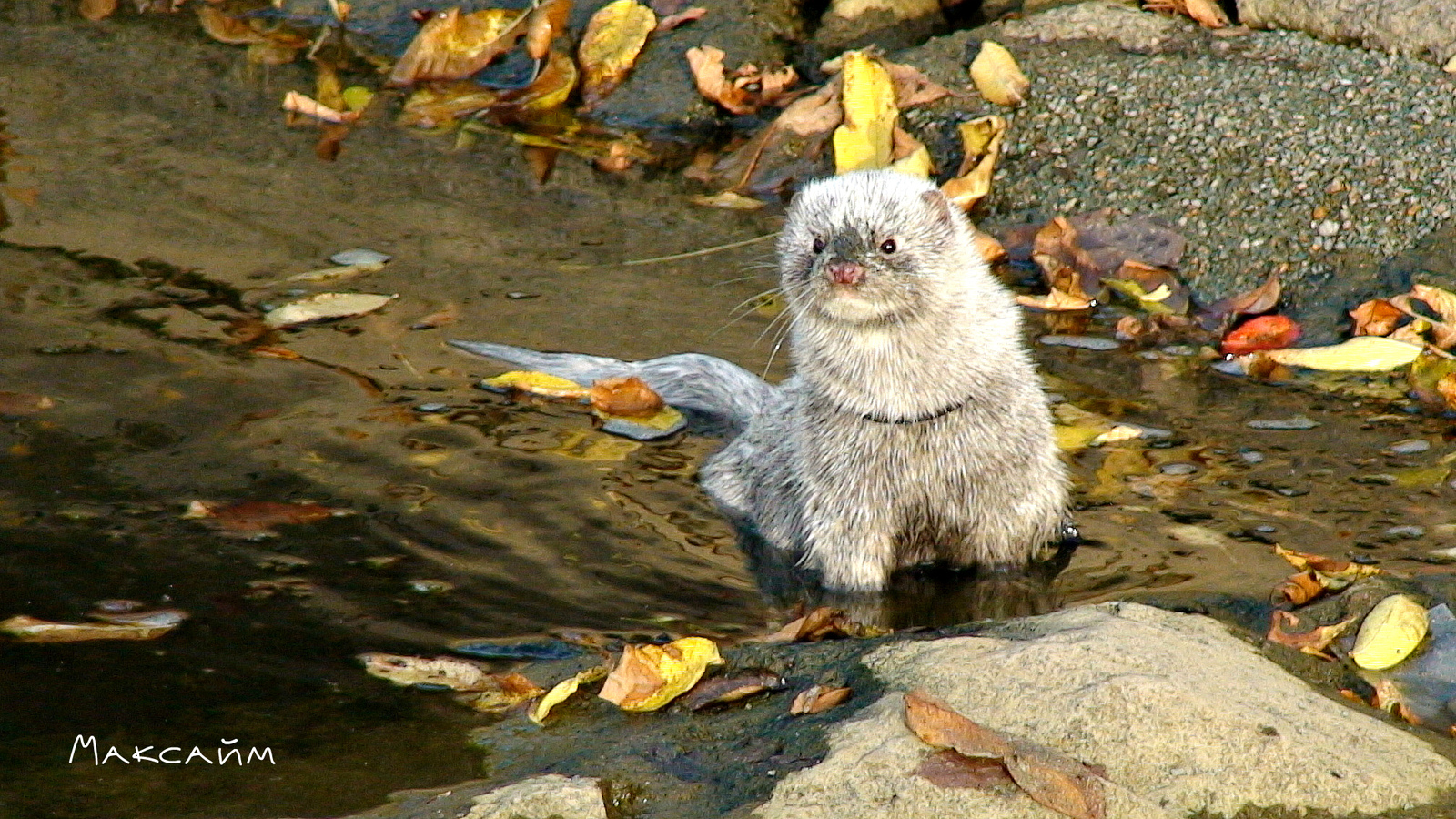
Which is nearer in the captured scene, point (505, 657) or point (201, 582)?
point (505, 657)

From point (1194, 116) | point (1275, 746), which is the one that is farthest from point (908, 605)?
point (1194, 116)

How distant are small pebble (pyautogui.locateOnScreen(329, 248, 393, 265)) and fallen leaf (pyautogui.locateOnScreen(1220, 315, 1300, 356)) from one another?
351 cm

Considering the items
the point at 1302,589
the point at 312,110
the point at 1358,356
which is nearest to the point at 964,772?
the point at 1302,589

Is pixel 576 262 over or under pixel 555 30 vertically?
under

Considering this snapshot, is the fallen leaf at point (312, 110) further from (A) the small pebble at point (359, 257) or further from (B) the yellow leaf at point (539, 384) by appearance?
(B) the yellow leaf at point (539, 384)

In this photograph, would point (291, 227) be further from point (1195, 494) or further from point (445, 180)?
point (1195, 494)

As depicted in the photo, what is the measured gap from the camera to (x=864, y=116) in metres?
7.85

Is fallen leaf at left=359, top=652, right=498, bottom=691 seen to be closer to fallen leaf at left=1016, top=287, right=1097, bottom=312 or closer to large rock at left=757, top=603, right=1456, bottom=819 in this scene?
large rock at left=757, top=603, right=1456, bottom=819

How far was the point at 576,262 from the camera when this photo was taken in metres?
7.16

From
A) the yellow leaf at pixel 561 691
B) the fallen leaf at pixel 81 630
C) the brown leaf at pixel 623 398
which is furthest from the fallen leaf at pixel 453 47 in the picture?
the yellow leaf at pixel 561 691

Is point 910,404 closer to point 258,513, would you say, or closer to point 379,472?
point 379,472

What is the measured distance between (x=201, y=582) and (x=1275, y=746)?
9.17ft

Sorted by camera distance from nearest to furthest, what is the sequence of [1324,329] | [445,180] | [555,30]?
[1324,329] < [445,180] < [555,30]

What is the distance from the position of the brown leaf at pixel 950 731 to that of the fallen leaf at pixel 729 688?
0.59 meters
